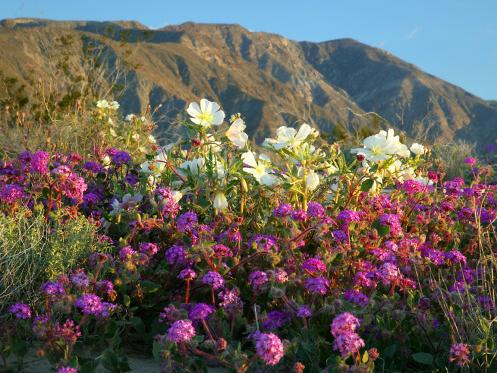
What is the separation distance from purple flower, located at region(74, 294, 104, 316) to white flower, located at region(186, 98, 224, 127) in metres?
1.47

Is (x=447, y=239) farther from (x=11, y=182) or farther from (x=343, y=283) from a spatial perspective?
(x=11, y=182)

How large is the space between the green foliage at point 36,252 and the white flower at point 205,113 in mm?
868

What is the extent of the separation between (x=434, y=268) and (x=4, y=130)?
21.4 feet

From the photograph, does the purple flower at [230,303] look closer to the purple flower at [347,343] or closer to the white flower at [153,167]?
the purple flower at [347,343]

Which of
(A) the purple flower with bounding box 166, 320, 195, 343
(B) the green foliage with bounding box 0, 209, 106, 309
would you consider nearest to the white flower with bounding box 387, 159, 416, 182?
(B) the green foliage with bounding box 0, 209, 106, 309

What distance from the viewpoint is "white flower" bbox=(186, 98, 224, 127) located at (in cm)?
328

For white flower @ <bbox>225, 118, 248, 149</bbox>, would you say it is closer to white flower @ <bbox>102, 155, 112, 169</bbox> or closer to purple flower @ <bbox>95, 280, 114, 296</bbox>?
white flower @ <bbox>102, 155, 112, 169</bbox>

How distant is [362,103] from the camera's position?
6885 inches

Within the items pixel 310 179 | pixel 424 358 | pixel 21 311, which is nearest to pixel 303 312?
pixel 424 358

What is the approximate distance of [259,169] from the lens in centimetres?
308

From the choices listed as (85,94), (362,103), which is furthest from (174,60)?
(85,94)

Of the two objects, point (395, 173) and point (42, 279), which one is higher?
point (395, 173)

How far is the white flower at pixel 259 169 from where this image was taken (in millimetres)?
3045

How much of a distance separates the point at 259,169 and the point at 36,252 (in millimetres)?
1150
